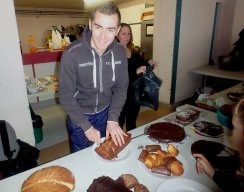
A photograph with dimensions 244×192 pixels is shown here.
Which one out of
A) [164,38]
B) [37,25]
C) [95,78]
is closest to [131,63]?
[95,78]

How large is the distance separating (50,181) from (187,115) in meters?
1.00

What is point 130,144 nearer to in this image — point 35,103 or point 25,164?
point 25,164

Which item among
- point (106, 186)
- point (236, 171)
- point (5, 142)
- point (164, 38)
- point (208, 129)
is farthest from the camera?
point (164, 38)

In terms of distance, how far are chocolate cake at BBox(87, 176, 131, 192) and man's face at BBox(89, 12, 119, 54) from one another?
2.45 feet

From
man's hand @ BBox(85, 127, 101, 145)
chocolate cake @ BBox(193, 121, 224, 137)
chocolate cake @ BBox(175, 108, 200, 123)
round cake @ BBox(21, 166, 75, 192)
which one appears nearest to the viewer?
round cake @ BBox(21, 166, 75, 192)

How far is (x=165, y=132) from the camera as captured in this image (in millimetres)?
1207

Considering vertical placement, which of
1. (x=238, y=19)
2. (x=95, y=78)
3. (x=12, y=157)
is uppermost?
(x=238, y=19)

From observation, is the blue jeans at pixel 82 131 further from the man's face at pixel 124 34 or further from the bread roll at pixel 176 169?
the man's face at pixel 124 34

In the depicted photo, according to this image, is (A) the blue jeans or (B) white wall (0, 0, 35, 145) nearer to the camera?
(A) the blue jeans

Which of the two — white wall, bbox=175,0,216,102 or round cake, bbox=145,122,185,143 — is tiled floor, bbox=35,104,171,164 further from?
round cake, bbox=145,122,185,143

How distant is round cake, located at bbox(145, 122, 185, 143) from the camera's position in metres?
1.16

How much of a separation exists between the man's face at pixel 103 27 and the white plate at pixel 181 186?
817mm

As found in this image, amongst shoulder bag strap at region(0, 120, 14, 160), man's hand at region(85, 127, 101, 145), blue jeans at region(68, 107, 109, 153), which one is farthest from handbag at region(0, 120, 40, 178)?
man's hand at region(85, 127, 101, 145)

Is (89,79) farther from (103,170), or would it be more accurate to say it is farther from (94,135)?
(103,170)
